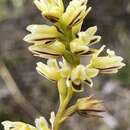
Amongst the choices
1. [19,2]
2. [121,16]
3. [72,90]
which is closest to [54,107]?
[121,16]

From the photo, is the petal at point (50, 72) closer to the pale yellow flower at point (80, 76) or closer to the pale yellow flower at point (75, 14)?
the pale yellow flower at point (80, 76)

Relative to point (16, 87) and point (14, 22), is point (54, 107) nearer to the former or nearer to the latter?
point (16, 87)

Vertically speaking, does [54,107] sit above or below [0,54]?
below

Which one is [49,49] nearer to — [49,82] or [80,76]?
[80,76]

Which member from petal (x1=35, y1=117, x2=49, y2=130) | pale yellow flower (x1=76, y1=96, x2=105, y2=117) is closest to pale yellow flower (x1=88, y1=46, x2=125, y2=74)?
pale yellow flower (x1=76, y1=96, x2=105, y2=117)

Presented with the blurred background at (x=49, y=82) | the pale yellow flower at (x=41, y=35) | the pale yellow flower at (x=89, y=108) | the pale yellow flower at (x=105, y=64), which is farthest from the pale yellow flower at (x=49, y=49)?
the blurred background at (x=49, y=82)

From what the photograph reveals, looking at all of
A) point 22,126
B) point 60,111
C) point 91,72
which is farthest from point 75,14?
point 22,126
